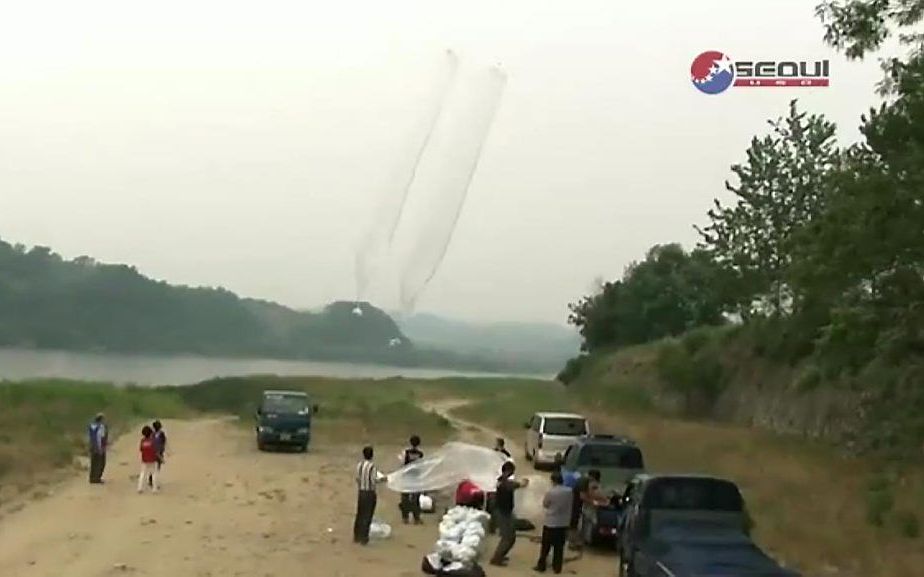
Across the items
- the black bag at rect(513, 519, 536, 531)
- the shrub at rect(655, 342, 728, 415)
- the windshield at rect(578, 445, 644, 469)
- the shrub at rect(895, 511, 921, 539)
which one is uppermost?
the shrub at rect(655, 342, 728, 415)

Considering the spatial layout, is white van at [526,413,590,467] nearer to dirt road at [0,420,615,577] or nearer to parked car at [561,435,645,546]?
dirt road at [0,420,615,577]

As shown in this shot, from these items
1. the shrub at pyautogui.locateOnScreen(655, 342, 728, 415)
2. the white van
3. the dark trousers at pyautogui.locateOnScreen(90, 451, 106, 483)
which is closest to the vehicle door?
the white van

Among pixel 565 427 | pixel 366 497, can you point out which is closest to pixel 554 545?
pixel 366 497

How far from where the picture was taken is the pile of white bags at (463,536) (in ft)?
57.2

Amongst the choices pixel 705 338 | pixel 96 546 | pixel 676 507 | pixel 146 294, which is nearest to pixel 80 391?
pixel 705 338

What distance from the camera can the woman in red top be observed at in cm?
2709

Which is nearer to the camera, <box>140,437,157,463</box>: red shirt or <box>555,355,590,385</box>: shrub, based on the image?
<box>140,437,157,463</box>: red shirt

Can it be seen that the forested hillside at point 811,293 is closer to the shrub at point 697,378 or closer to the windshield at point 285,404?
the shrub at point 697,378

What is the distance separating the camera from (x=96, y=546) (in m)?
19.4

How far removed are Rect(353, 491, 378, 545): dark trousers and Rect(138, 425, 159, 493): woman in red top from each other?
831 cm

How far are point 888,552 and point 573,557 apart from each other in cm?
475

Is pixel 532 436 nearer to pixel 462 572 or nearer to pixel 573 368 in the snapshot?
pixel 462 572

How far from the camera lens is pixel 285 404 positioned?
4341 cm

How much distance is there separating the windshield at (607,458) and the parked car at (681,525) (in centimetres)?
551
